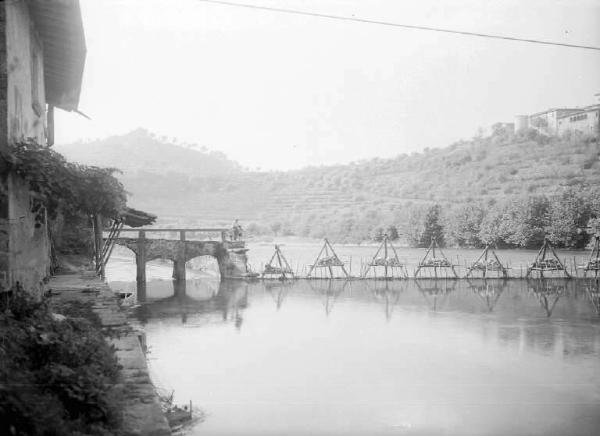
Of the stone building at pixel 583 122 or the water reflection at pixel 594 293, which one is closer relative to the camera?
the water reflection at pixel 594 293

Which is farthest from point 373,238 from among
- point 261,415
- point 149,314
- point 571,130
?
point 261,415

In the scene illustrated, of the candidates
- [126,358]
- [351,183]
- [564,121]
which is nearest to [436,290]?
[126,358]

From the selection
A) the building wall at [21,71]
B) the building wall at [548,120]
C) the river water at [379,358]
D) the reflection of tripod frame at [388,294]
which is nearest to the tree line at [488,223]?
the river water at [379,358]

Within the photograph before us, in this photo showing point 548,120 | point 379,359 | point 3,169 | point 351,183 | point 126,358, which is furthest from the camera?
point 351,183

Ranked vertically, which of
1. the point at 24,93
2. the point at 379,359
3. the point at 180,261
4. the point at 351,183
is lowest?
the point at 379,359

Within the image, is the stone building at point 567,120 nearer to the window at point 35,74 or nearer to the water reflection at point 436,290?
the water reflection at point 436,290

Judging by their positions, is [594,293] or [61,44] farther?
[594,293]

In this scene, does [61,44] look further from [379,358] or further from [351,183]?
[351,183]
